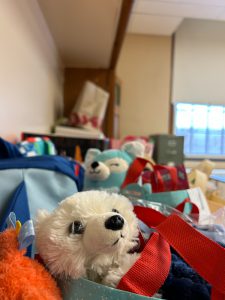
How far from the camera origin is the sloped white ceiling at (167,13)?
0.67 meters

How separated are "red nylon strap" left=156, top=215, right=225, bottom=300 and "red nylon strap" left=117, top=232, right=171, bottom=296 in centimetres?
2

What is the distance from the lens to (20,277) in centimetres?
22

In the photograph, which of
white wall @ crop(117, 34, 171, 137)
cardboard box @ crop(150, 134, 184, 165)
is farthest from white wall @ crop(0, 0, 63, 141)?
white wall @ crop(117, 34, 171, 137)

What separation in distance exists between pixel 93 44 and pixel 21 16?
62 centimetres

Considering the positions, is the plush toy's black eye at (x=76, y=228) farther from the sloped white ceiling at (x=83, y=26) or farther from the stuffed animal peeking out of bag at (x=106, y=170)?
the sloped white ceiling at (x=83, y=26)

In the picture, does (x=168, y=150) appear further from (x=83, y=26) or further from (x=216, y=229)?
(x=216, y=229)

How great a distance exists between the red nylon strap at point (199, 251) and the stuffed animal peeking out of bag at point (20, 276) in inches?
4.5

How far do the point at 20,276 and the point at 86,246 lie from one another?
0.07 meters

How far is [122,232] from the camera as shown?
10.6 inches

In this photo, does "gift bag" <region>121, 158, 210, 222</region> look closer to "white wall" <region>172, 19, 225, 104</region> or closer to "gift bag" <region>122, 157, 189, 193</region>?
"gift bag" <region>122, 157, 189, 193</region>

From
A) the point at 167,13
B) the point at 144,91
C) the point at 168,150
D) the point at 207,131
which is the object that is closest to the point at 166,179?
the point at 207,131

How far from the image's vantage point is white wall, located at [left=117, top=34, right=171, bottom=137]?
7.68 feet

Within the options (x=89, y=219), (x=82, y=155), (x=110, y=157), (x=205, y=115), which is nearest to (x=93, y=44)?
(x=82, y=155)

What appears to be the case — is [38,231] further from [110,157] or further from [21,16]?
[21,16]
